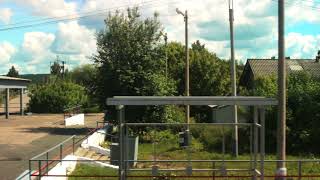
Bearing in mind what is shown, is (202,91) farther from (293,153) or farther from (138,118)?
(293,153)

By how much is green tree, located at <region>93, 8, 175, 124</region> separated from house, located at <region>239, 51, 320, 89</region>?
20467 mm

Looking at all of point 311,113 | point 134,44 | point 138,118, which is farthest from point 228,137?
point 134,44

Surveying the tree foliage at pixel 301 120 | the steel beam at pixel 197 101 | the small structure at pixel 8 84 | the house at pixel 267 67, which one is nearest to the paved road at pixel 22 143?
the steel beam at pixel 197 101

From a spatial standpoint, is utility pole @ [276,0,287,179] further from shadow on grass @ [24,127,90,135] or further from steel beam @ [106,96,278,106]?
shadow on grass @ [24,127,90,135]

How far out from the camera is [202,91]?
63688mm

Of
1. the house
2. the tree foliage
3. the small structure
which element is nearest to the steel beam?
the tree foliage

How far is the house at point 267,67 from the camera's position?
62.0 metres

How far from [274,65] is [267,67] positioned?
1.54 m

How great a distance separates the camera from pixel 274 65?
64062mm

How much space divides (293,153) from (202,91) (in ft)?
99.6

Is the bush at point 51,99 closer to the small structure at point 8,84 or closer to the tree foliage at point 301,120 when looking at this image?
the small structure at point 8,84

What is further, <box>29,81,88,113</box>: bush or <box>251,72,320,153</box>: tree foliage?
<box>29,81,88,113</box>: bush

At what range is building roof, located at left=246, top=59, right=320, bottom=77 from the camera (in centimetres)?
6178

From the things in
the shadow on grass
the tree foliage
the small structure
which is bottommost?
the shadow on grass
